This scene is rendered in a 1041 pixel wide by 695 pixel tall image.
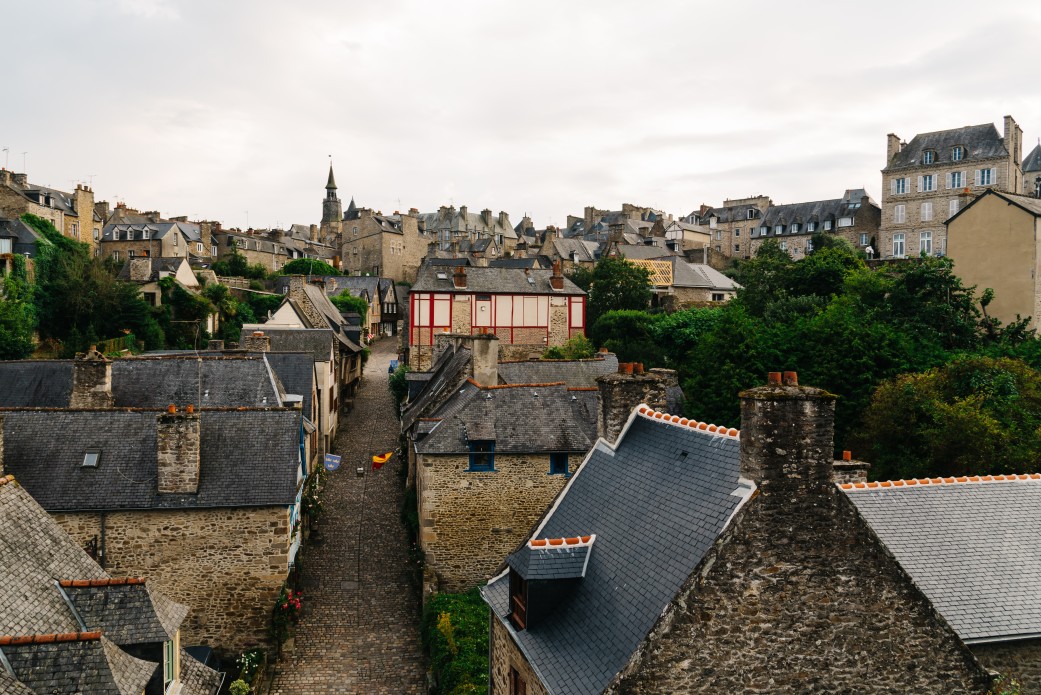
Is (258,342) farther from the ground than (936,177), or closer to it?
closer to it

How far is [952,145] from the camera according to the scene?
55875 mm

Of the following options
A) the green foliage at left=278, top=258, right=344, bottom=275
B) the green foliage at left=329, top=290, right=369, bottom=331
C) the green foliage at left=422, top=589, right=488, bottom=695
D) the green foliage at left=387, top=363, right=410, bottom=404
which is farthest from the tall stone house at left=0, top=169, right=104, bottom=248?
the green foliage at left=422, top=589, right=488, bottom=695

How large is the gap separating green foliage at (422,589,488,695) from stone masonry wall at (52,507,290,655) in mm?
3520

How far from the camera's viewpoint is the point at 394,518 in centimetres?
2427

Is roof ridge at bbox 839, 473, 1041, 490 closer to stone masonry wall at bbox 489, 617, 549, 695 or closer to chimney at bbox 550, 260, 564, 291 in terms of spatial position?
stone masonry wall at bbox 489, 617, 549, 695

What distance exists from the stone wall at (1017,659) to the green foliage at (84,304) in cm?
4014

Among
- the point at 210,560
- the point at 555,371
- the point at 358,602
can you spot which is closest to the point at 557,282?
the point at 555,371

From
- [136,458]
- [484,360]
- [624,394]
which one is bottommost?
[136,458]

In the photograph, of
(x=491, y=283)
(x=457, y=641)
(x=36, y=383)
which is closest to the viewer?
(x=457, y=641)

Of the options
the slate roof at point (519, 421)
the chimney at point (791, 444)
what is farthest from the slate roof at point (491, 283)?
the chimney at point (791, 444)

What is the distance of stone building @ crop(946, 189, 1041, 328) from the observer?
2805 cm

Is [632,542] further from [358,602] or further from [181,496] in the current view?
Result: [358,602]

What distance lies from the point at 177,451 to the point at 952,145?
57831mm

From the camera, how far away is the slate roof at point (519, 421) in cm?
1939
